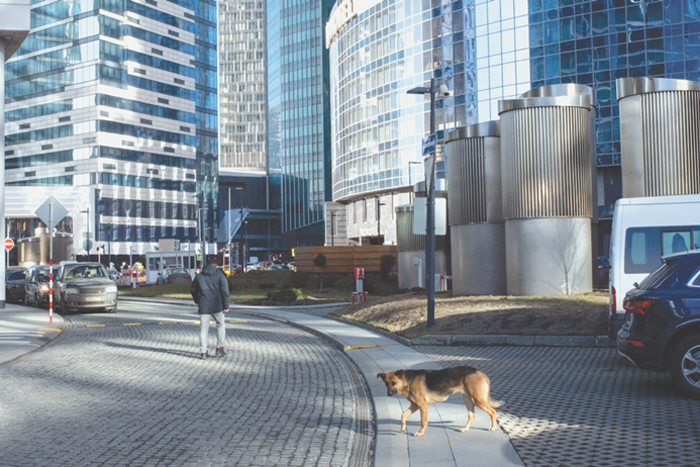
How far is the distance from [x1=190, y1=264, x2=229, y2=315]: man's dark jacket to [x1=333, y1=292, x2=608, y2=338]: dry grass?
462 centimetres

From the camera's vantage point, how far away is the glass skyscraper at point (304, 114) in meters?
137

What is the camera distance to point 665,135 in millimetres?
21641

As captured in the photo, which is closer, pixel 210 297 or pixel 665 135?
pixel 210 297

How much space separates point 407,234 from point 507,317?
23.7 m

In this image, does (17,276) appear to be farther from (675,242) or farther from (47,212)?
(675,242)

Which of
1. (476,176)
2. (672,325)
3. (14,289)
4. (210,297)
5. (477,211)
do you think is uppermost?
(476,176)

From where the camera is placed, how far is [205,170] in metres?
116

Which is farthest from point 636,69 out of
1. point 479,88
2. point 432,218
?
point 432,218

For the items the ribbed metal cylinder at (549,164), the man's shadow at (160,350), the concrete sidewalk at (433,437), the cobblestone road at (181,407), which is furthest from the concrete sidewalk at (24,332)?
the ribbed metal cylinder at (549,164)

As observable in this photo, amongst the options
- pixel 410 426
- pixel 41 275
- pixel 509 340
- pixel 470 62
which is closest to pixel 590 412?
pixel 410 426

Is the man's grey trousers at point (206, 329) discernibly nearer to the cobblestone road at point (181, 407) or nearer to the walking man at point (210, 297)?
the walking man at point (210, 297)

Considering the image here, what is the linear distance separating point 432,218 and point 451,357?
5359 millimetres

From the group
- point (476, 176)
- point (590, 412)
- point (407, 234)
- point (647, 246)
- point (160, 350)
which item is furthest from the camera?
point (407, 234)

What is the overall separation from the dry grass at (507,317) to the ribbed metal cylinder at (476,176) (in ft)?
16.9
